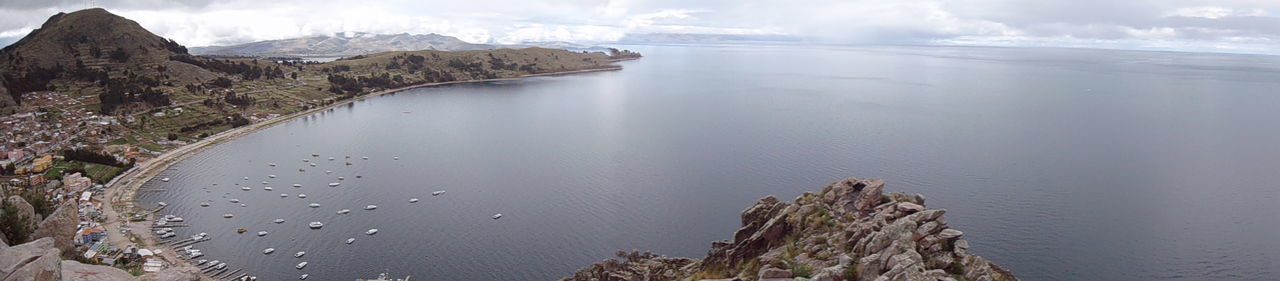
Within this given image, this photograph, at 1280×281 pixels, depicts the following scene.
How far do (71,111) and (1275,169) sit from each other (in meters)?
156

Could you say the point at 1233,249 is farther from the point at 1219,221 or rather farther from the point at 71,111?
the point at 71,111

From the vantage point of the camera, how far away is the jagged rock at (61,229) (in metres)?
33.5

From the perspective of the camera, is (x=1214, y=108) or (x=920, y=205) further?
(x=1214, y=108)

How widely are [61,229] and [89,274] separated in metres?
17.7

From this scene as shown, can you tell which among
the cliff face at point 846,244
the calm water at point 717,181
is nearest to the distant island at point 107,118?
the calm water at point 717,181

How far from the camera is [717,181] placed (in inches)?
2628

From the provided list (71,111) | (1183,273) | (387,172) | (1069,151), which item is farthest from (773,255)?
(71,111)

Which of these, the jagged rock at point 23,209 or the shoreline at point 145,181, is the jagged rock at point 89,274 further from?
the shoreline at point 145,181

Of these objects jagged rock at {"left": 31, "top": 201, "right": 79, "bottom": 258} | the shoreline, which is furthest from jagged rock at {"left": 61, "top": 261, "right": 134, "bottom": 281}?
the shoreline

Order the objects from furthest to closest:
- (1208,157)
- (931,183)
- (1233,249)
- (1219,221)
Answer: (1208,157) < (931,183) < (1219,221) < (1233,249)

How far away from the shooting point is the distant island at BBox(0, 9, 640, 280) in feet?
115

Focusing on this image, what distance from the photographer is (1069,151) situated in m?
78.7

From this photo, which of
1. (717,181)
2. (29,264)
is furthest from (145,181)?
(717,181)

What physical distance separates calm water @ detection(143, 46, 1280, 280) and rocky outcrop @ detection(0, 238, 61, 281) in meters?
23.0
